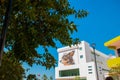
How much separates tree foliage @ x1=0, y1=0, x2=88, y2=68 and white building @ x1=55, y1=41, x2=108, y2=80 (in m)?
58.4

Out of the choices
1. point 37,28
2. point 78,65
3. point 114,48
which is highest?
point 78,65

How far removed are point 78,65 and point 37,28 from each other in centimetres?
6515

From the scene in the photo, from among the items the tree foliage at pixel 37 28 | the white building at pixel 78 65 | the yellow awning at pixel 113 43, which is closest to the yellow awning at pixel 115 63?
the yellow awning at pixel 113 43

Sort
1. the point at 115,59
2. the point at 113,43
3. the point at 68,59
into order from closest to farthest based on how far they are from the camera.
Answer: the point at 115,59 < the point at 113,43 < the point at 68,59

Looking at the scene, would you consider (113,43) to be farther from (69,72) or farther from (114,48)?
(69,72)

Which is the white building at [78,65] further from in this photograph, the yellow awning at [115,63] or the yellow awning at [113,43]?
the yellow awning at [115,63]

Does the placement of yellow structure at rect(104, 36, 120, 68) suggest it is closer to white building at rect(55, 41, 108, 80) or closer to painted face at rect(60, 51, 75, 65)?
white building at rect(55, 41, 108, 80)

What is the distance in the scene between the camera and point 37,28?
6.95 m

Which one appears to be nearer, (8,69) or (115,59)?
(8,69)

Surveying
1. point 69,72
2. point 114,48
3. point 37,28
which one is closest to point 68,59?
point 69,72

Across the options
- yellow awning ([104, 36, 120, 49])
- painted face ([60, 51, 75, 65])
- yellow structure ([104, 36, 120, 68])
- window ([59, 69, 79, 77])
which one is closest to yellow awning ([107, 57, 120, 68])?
yellow structure ([104, 36, 120, 68])

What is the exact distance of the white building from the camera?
67188mm

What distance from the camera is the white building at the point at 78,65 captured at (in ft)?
220

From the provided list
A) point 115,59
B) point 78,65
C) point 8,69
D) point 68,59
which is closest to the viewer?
point 8,69
